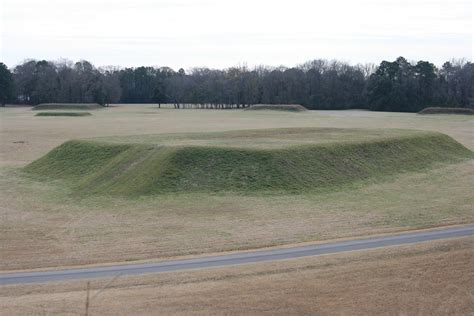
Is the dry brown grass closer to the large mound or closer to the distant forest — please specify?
the large mound

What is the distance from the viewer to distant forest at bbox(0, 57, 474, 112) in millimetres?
108875

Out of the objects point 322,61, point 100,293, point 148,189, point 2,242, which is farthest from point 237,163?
point 322,61

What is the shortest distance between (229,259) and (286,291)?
295cm

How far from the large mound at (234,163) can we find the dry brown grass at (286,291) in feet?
36.9

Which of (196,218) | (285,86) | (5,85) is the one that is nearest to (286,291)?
(196,218)

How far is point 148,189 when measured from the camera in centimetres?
2661

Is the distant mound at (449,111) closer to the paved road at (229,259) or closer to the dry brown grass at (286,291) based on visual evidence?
the paved road at (229,259)

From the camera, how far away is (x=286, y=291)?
14.2 metres

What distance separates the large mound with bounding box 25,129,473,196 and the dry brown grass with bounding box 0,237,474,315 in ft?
36.9

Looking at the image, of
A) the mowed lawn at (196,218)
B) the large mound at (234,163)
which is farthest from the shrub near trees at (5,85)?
the mowed lawn at (196,218)

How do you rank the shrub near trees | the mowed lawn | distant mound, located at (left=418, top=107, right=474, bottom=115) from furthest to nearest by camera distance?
the shrub near trees < distant mound, located at (left=418, top=107, right=474, bottom=115) < the mowed lawn

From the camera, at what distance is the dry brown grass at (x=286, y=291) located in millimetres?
13180

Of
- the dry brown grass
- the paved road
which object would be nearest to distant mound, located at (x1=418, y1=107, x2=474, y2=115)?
the paved road

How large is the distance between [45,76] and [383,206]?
114144 mm
